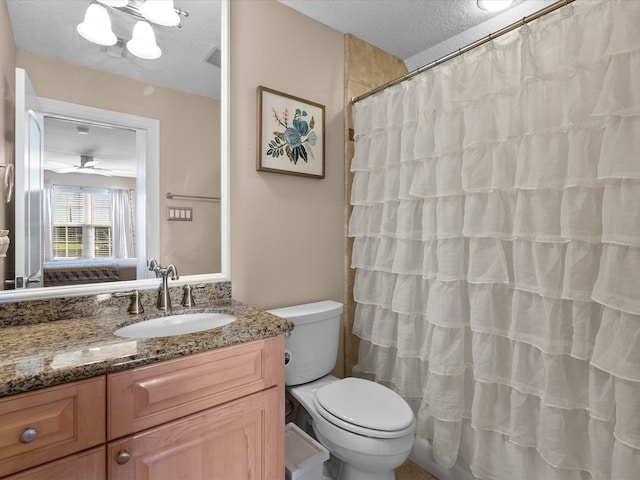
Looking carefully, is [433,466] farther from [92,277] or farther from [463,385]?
[92,277]

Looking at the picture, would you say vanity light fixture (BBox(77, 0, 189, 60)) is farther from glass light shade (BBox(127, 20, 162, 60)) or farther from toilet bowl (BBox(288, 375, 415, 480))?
toilet bowl (BBox(288, 375, 415, 480))

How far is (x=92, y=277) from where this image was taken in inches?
51.0

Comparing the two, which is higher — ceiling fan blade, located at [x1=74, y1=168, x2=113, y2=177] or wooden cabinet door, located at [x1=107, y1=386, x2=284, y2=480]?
ceiling fan blade, located at [x1=74, y1=168, x2=113, y2=177]

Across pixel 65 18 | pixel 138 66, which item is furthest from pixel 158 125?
pixel 65 18

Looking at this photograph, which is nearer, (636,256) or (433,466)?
(636,256)

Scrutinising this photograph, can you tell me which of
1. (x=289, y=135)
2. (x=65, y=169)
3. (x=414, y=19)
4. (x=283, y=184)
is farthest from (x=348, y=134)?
(x=65, y=169)

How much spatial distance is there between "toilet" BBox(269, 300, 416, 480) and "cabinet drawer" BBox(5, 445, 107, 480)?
81 cm

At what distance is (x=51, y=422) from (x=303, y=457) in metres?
0.92

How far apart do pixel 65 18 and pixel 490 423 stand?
7.53ft

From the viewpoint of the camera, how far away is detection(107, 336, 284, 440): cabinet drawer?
87 cm

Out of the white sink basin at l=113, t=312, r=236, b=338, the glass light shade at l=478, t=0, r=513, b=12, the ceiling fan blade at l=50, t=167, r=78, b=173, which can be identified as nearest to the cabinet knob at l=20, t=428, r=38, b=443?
the white sink basin at l=113, t=312, r=236, b=338

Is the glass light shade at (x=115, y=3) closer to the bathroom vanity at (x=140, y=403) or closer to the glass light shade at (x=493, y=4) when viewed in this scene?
the bathroom vanity at (x=140, y=403)

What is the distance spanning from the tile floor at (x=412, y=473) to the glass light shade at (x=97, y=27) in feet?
7.72

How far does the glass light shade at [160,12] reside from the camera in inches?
55.6
